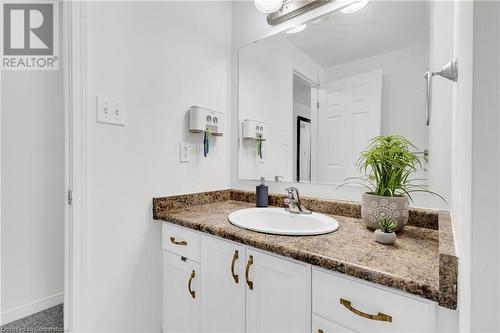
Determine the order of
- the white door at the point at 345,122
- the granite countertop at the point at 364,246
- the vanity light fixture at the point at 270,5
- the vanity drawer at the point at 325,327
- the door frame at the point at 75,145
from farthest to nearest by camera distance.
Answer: the vanity light fixture at the point at 270,5 → the white door at the point at 345,122 → the door frame at the point at 75,145 → the vanity drawer at the point at 325,327 → the granite countertop at the point at 364,246

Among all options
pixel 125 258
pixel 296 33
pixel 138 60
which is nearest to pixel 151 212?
pixel 125 258

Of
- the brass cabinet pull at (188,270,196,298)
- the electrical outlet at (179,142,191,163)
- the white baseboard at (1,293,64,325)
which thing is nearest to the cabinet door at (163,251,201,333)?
the brass cabinet pull at (188,270,196,298)

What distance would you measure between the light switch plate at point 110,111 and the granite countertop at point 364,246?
44cm

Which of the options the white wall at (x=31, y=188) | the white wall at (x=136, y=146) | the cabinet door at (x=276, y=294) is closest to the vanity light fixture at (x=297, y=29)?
the white wall at (x=136, y=146)

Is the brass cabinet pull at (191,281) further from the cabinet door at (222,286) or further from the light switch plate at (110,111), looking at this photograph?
the light switch plate at (110,111)

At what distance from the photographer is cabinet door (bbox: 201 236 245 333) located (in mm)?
993

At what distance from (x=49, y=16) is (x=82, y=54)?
106cm

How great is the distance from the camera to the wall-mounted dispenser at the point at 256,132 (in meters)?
1.67

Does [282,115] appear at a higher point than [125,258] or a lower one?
higher

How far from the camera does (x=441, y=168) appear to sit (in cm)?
104

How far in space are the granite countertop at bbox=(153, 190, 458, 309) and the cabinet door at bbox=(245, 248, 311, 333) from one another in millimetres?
57

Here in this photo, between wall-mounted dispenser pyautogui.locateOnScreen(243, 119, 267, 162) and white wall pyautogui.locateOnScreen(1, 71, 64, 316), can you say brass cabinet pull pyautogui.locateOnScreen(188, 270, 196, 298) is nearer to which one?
wall-mounted dispenser pyautogui.locateOnScreen(243, 119, 267, 162)

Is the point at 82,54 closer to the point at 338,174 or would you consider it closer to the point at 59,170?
the point at 59,170

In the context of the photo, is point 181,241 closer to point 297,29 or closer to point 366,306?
point 366,306
